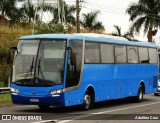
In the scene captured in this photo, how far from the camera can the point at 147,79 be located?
2530 centimetres

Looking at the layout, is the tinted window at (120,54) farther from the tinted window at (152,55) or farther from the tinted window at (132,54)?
the tinted window at (152,55)

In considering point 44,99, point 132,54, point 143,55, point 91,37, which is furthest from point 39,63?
point 143,55

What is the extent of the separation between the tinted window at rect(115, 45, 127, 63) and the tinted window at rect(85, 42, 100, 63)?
6.83ft

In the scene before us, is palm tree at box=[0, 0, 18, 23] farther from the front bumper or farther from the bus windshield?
the front bumper

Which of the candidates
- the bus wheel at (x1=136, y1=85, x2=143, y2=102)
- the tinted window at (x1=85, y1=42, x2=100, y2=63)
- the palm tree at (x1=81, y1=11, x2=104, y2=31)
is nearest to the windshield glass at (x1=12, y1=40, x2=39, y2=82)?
the tinted window at (x1=85, y1=42, x2=100, y2=63)

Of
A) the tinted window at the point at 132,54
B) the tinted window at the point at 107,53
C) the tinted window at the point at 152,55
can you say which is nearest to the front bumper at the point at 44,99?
the tinted window at the point at 107,53

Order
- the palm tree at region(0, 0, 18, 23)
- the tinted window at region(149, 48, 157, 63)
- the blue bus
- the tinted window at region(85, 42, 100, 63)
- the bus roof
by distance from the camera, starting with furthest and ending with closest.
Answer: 1. the palm tree at region(0, 0, 18, 23)
2. the tinted window at region(149, 48, 157, 63)
3. the tinted window at region(85, 42, 100, 63)
4. the bus roof
5. the blue bus

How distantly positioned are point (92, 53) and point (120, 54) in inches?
122

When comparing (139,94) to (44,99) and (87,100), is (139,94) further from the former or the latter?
(44,99)

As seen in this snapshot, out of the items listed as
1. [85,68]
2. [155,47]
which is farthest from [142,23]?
[85,68]

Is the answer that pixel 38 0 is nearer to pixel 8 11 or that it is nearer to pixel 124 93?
pixel 8 11

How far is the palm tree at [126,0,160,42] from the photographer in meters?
58.2

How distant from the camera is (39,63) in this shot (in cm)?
1686

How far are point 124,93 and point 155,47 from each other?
5.36m
